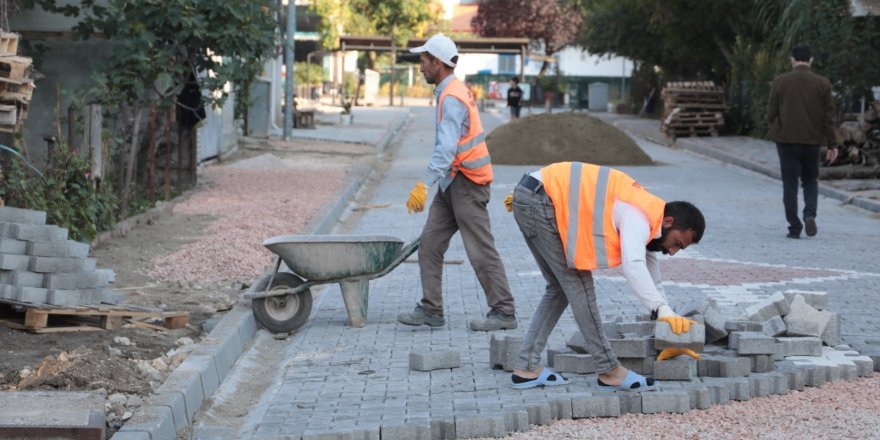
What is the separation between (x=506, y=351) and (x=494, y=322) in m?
1.38

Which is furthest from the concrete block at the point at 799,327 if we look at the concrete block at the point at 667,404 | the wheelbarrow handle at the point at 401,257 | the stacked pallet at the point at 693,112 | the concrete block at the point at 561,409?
the stacked pallet at the point at 693,112

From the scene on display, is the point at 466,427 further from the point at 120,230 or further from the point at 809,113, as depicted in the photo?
the point at 809,113

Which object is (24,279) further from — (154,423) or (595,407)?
(595,407)

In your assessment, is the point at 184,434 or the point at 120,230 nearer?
the point at 184,434

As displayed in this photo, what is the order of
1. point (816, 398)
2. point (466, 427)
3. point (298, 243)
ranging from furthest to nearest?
point (298, 243) → point (816, 398) → point (466, 427)

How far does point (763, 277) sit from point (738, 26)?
2857cm

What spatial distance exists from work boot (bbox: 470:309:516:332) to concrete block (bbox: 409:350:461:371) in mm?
1172

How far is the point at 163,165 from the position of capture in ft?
60.2

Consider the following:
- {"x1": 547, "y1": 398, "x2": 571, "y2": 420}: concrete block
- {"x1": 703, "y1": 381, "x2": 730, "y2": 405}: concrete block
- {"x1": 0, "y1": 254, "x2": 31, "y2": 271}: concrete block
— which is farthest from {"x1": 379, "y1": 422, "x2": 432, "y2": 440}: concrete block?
{"x1": 0, "y1": 254, "x2": 31, "y2": 271}: concrete block

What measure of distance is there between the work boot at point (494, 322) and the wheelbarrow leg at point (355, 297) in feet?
2.56

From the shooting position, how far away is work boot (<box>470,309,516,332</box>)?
8383 mm

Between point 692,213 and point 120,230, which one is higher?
point 692,213

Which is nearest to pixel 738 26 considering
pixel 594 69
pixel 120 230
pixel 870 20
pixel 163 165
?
pixel 870 20

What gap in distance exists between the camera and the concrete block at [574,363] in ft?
22.5
